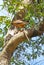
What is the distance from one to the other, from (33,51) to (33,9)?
0.71 metres

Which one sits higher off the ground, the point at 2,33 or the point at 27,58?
the point at 2,33

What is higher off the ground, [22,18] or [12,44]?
[22,18]

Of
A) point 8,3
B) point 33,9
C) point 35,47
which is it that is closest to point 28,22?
point 33,9

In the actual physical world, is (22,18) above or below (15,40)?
above

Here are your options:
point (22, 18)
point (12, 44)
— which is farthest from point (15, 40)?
point (22, 18)

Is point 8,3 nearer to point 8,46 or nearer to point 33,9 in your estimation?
point 33,9

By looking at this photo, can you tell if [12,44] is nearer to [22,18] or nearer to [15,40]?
[15,40]

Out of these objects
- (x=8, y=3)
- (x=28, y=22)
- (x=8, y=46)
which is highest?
(x=8, y=3)

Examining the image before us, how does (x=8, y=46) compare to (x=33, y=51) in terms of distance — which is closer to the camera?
(x=8, y=46)

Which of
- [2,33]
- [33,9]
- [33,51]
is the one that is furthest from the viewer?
[33,51]

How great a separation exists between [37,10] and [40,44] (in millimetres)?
671

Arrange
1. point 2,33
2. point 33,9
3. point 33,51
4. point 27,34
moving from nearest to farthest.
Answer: point 33,9 < point 27,34 < point 2,33 < point 33,51

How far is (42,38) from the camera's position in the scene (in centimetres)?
245

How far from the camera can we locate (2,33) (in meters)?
2.30
